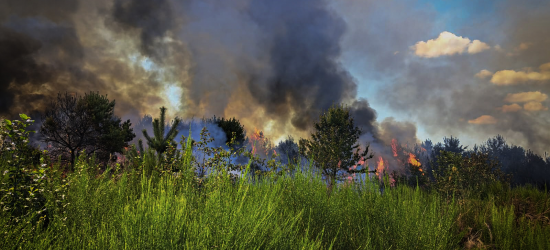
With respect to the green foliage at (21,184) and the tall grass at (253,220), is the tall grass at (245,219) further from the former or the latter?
the green foliage at (21,184)

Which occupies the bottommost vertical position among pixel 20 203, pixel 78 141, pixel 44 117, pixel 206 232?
pixel 206 232

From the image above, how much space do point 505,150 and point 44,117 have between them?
403 ft

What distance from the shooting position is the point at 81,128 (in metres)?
30.3

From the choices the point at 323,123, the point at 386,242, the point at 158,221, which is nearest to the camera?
the point at 158,221

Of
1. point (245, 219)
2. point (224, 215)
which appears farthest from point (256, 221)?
point (224, 215)

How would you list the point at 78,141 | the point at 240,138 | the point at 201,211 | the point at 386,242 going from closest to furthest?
the point at 201,211 → the point at 386,242 → the point at 78,141 → the point at 240,138

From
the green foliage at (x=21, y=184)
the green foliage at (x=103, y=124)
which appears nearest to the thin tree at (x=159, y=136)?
the green foliage at (x=103, y=124)

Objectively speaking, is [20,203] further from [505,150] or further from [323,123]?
[505,150]

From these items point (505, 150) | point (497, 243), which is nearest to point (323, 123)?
point (497, 243)

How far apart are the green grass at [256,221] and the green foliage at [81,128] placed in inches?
1085

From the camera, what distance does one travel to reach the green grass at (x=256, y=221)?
3.01m

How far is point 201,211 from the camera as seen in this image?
3.42 m

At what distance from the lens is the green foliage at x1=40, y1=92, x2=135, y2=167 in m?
28.8

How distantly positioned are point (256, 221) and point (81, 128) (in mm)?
33075
